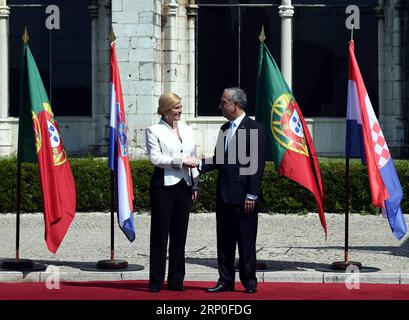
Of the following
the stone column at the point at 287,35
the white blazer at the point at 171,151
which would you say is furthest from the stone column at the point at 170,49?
the white blazer at the point at 171,151

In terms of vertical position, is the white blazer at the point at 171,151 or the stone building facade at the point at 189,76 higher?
the stone building facade at the point at 189,76

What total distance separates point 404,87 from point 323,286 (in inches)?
589

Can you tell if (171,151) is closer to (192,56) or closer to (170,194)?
(170,194)

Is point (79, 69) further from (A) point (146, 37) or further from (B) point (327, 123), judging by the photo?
(B) point (327, 123)

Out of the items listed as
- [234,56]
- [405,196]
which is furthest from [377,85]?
[405,196]

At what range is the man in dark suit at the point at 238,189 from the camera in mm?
12516

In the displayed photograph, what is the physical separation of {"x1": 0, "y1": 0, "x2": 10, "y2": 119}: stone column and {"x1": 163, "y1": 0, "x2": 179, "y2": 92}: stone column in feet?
11.7

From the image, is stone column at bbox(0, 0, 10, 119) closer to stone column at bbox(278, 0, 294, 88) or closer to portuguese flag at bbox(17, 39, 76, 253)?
stone column at bbox(278, 0, 294, 88)

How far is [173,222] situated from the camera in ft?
42.3

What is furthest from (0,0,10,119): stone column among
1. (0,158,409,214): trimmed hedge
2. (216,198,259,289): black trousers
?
(216,198,259,289): black trousers

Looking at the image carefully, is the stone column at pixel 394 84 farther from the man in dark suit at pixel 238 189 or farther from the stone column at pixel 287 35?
the man in dark suit at pixel 238 189

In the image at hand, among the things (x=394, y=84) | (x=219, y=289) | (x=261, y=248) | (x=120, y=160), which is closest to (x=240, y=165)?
(x=219, y=289)

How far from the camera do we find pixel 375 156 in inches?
575

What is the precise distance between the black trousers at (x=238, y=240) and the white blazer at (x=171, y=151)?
47 cm
